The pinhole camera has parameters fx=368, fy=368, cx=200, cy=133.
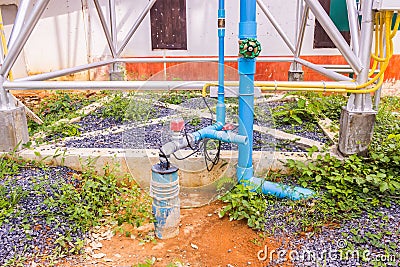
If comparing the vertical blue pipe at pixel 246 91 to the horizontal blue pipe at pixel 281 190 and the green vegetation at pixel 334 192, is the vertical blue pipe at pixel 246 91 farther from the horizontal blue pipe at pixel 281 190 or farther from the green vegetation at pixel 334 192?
the green vegetation at pixel 334 192

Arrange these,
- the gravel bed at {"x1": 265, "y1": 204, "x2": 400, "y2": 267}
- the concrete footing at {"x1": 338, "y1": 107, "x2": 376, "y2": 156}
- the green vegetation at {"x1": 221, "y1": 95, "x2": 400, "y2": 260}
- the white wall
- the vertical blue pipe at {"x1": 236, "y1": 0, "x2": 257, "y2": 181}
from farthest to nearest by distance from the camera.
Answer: the white wall
the concrete footing at {"x1": 338, "y1": 107, "x2": 376, "y2": 156}
the vertical blue pipe at {"x1": 236, "y1": 0, "x2": 257, "y2": 181}
the green vegetation at {"x1": 221, "y1": 95, "x2": 400, "y2": 260}
the gravel bed at {"x1": 265, "y1": 204, "x2": 400, "y2": 267}

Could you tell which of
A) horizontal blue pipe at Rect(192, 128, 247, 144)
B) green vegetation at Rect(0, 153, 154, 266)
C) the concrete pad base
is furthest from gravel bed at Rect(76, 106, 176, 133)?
horizontal blue pipe at Rect(192, 128, 247, 144)

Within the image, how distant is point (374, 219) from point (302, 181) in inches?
25.3

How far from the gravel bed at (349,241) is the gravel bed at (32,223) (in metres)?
1.44

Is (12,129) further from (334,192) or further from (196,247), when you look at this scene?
(334,192)

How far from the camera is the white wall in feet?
22.8

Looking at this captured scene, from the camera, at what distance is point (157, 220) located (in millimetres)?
2662

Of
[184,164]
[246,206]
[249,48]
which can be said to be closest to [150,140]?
[184,164]

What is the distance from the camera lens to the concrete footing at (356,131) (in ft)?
10.0

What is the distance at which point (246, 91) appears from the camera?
2.84 metres

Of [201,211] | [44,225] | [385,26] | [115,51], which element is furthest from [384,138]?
[115,51]

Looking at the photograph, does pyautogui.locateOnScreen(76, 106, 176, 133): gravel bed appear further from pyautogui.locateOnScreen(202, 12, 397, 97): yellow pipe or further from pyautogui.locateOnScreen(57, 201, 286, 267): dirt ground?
pyautogui.locateOnScreen(57, 201, 286, 267): dirt ground

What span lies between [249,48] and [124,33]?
16.8 ft

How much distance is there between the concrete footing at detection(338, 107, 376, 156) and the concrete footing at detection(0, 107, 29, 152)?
292 cm
